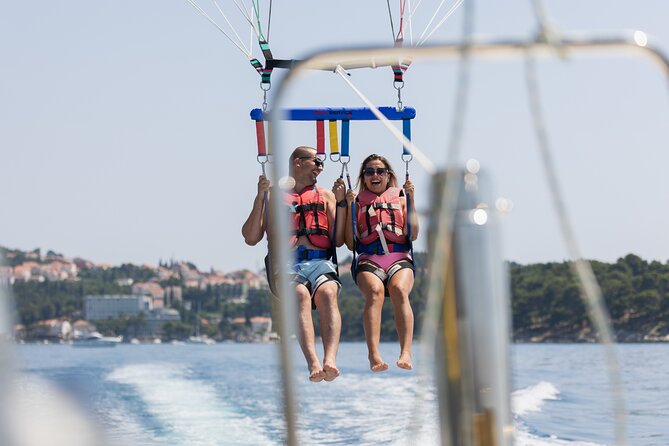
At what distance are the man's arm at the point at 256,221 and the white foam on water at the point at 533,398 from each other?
1307 cm

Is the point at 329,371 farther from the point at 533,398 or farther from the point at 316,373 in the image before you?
the point at 533,398

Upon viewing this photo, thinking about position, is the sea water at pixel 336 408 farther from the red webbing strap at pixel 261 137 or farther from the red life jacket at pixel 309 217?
the red webbing strap at pixel 261 137

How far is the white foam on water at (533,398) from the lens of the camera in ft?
68.8

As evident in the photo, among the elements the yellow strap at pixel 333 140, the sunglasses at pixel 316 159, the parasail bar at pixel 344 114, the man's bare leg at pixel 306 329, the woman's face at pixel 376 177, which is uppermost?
the parasail bar at pixel 344 114

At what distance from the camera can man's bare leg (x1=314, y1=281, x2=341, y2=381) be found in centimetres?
664

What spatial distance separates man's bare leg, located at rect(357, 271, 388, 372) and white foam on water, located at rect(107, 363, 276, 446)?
948cm

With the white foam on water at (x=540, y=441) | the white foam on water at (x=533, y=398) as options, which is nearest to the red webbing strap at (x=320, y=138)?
the white foam on water at (x=540, y=441)

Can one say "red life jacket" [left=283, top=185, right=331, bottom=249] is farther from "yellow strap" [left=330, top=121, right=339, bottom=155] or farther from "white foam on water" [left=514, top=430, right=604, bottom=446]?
"white foam on water" [left=514, top=430, right=604, bottom=446]

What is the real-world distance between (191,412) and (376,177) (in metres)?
14.9

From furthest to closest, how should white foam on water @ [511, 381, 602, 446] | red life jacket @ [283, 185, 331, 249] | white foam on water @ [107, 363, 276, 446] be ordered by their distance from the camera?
1. white foam on water @ [107, 363, 276, 446]
2. white foam on water @ [511, 381, 602, 446]
3. red life jacket @ [283, 185, 331, 249]

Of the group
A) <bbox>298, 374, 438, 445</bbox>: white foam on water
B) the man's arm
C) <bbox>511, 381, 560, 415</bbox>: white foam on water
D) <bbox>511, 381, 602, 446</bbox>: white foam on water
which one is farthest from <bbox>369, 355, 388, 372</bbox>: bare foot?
<bbox>511, 381, 560, 415</bbox>: white foam on water

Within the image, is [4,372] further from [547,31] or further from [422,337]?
[547,31]

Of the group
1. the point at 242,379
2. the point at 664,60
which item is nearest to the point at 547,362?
the point at 242,379

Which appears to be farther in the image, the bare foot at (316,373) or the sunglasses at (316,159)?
the sunglasses at (316,159)
